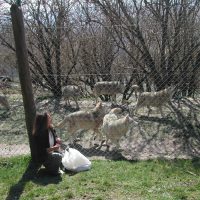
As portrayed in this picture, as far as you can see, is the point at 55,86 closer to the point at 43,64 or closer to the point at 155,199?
the point at 43,64

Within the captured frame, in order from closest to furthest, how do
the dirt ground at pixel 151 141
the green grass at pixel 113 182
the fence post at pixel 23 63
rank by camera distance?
the green grass at pixel 113 182 < the fence post at pixel 23 63 < the dirt ground at pixel 151 141

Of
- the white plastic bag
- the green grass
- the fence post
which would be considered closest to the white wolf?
the green grass

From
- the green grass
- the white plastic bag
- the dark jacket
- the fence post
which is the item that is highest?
the fence post

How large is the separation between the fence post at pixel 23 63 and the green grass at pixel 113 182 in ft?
2.25

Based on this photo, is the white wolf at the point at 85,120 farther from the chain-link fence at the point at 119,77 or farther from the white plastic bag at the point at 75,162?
the white plastic bag at the point at 75,162

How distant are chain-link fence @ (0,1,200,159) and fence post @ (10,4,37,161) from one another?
1.38 metres

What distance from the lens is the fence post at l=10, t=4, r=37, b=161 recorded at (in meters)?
6.00

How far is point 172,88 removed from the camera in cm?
939

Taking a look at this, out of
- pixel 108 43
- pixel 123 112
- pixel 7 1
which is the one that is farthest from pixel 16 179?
pixel 7 1

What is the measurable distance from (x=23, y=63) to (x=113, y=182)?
7.13 feet

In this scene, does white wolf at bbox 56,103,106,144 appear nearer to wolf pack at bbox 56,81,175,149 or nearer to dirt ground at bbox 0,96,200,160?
wolf pack at bbox 56,81,175,149

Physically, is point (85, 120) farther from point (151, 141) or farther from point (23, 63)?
point (23, 63)

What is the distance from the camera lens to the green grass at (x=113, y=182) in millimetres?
5156

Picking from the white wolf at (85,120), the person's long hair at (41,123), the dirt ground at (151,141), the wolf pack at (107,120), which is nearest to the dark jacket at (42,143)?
the person's long hair at (41,123)
